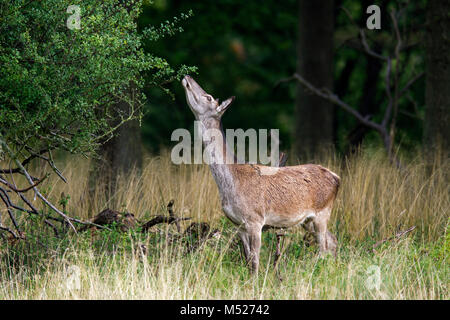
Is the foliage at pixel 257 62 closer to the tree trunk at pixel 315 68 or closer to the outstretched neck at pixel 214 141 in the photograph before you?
the tree trunk at pixel 315 68

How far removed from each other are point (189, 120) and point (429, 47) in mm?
9913

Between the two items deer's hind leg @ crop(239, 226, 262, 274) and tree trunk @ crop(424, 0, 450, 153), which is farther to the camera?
tree trunk @ crop(424, 0, 450, 153)

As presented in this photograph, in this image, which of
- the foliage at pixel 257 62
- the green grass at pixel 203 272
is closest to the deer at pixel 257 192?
the green grass at pixel 203 272

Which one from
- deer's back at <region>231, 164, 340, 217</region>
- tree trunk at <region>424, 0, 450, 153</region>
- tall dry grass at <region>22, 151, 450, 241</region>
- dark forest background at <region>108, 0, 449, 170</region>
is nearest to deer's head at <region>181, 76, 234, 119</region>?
deer's back at <region>231, 164, 340, 217</region>

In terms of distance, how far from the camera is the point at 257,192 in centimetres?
655

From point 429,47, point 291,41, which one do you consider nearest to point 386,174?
point 429,47

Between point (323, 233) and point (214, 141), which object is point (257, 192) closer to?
point (214, 141)

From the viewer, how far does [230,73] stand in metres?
19.7

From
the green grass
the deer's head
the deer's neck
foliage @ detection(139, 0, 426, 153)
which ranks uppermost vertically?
foliage @ detection(139, 0, 426, 153)

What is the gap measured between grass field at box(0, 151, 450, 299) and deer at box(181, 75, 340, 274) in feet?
0.87

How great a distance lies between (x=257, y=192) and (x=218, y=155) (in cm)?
52

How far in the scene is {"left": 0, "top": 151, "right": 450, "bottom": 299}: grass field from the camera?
18.7 feet

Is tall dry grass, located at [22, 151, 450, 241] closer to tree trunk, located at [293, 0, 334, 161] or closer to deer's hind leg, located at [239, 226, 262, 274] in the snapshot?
deer's hind leg, located at [239, 226, 262, 274]
